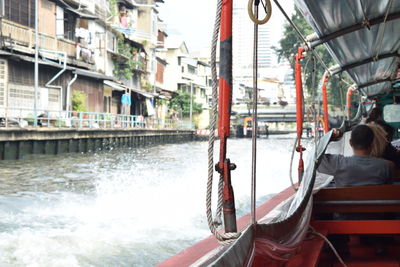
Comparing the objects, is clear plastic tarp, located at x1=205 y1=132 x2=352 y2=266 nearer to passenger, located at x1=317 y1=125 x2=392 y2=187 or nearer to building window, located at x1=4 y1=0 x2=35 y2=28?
passenger, located at x1=317 y1=125 x2=392 y2=187

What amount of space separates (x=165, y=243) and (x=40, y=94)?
15.4 meters

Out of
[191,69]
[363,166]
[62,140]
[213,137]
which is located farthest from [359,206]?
[191,69]

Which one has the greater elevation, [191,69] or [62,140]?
[191,69]

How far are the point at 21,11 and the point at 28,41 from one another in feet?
3.70

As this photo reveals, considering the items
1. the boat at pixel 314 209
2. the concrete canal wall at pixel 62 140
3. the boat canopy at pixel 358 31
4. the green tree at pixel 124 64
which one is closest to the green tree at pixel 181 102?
the green tree at pixel 124 64

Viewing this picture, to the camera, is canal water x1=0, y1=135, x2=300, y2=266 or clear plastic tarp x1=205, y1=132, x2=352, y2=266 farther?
canal water x1=0, y1=135, x2=300, y2=266

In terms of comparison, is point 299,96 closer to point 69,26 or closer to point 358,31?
point 358,31

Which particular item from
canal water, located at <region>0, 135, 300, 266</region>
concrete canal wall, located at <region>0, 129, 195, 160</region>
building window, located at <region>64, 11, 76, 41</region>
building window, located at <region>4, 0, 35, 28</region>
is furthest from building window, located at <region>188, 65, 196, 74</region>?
canal water, located at <region>0, 135, 300, 266</region>

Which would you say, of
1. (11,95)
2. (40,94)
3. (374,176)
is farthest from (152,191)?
(40,94)

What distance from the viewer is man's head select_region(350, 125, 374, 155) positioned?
3186mm

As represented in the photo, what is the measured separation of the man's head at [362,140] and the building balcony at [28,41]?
1585cm

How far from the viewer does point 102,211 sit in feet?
24.9

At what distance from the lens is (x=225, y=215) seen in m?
1.89

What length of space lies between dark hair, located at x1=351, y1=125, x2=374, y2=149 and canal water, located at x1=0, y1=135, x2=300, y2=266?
2634 mm
